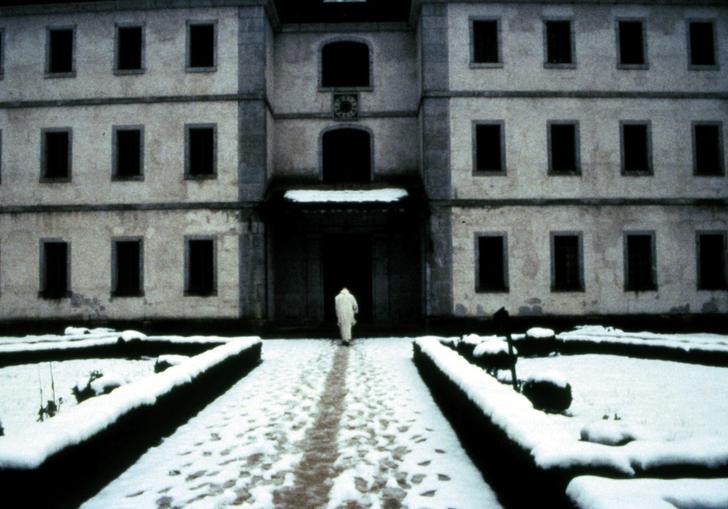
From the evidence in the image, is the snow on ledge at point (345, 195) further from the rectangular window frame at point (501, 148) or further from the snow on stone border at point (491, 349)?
the snow on stone border at point (491, 349)

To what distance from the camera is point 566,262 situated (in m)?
20.0

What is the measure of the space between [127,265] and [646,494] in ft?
62.6

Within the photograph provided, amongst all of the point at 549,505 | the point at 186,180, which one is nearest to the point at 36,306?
the point at 186,180

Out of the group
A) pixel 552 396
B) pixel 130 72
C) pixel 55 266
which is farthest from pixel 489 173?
pixel 55 266

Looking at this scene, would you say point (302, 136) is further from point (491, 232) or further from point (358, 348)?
point (358, 348)

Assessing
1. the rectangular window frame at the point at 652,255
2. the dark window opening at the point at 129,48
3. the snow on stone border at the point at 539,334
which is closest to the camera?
the snow on stone border at the point at 539,334

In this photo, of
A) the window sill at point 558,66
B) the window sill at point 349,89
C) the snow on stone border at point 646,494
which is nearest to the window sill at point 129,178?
the window sill at point 349,89

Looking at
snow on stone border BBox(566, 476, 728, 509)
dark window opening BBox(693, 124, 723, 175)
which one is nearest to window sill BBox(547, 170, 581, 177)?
dark window opening BBox(693, 124, 723, 175)

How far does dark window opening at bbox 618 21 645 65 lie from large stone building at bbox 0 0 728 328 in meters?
0.06

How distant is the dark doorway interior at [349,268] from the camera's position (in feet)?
72.8

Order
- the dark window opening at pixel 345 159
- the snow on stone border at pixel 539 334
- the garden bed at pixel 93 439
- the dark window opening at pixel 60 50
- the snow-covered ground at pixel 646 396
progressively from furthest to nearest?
the dark window opening at pixel 345 159 → the dark window opening at pixel 60 50 → the snow on stone border at pixel 539 334 → the snow-covered ground at pixel 646 396 → the garden bed at pixel 93 439

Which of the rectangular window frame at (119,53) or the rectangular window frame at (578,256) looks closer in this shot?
the rectangular window frame at (578,256)

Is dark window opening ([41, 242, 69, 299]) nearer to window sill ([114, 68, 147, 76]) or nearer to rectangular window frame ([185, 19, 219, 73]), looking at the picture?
window sill ([114, 68, 147, 76])

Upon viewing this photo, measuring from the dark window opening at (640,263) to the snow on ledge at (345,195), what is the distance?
23.3ft
